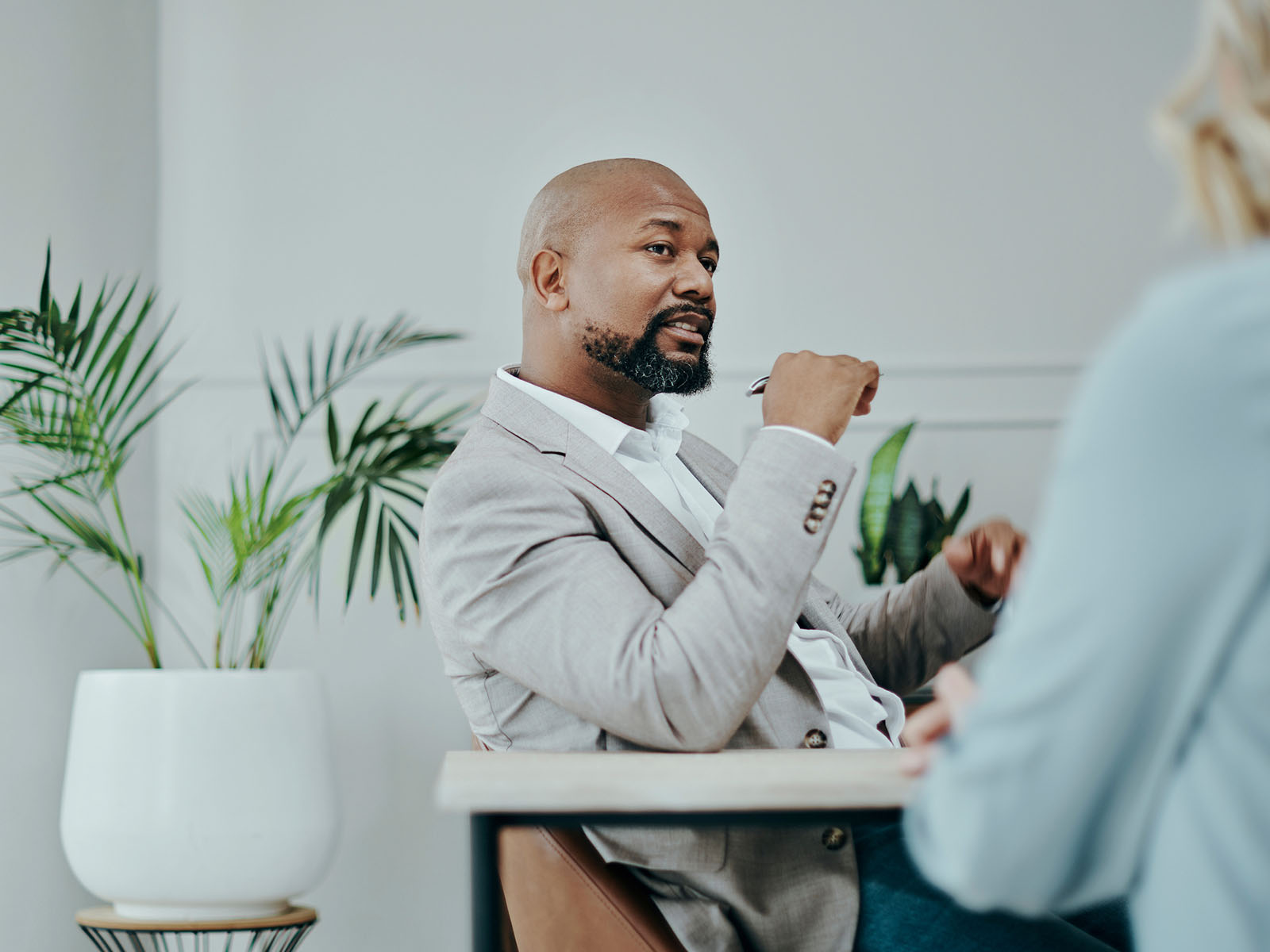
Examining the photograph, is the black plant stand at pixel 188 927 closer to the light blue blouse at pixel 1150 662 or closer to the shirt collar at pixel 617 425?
the shirt collar at pixel 617 425

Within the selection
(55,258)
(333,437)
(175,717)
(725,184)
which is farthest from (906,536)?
(55,258)

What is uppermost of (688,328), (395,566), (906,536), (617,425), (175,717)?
(688,328)

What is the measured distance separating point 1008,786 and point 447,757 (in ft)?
1.70

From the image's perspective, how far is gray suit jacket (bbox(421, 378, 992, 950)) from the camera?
104 centimetres

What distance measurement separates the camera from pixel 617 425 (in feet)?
4.87

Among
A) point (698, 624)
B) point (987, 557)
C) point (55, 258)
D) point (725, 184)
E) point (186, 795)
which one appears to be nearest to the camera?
point (698, 624)

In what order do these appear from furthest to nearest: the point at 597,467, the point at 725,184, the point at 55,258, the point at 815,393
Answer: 1. the point at 725,184
2. the point at 55,258
3. the point at 597,467
4. the point at 815,393

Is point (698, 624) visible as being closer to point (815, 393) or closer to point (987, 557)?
point (815, 393)

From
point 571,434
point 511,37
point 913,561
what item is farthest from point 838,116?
point 571,434

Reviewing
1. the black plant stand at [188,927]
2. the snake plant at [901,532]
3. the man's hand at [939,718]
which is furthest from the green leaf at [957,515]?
the man's hand at [939,718]

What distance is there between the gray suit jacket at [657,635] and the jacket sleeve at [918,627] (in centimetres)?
39

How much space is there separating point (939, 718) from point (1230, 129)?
14.9 inches

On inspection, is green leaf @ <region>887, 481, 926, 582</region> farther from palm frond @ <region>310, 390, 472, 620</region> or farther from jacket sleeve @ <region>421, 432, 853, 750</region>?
jacket sleeve @ <region>421, 432, 853, 750</region>

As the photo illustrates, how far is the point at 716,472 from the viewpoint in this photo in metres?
1.69
